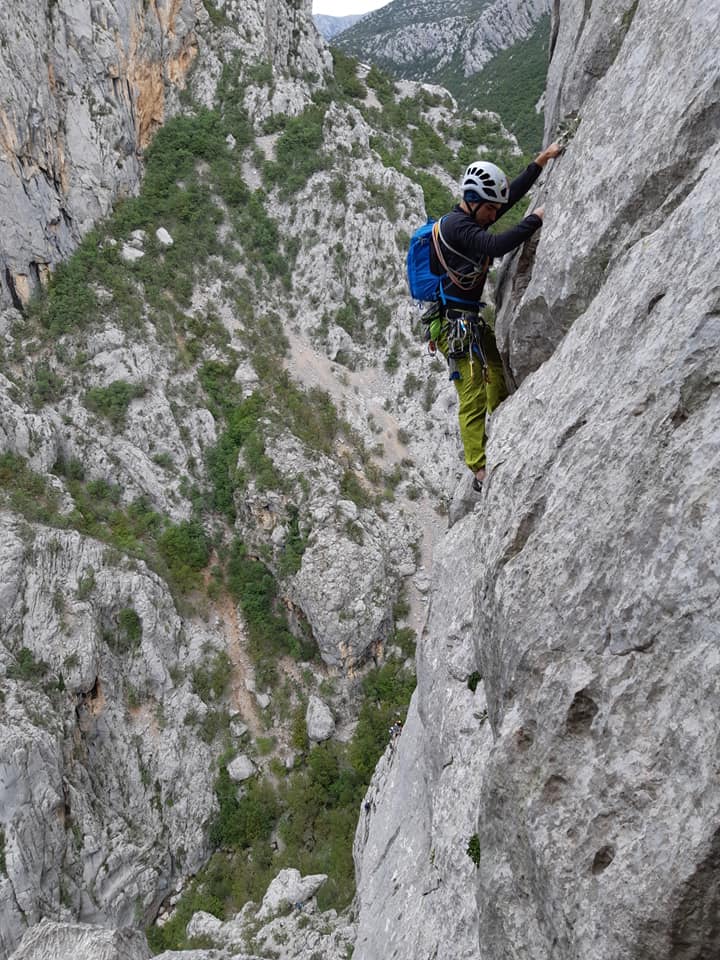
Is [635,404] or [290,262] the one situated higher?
[290,262]

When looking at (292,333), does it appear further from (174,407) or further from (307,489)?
(307,489)

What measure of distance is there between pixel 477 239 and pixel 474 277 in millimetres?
773

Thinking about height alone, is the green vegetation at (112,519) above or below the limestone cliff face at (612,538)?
above

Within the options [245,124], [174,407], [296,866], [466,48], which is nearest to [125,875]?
[296,866]

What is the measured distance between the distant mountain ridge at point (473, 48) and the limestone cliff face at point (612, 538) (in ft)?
207

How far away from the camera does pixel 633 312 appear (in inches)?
187

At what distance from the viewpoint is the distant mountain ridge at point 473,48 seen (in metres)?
76.7

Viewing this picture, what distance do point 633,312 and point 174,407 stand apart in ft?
97.8

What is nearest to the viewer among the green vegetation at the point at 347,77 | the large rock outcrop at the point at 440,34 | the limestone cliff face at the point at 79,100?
the limestone cliff face at the point at 79,100

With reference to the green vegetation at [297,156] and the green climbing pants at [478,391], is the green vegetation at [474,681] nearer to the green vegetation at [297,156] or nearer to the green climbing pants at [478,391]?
the green climbing pants at [478,391]

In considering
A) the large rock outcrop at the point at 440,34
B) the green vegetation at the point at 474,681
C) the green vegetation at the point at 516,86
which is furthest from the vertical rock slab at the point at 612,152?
the large rock outcrop at the point at 440,34

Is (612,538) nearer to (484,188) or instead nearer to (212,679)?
(484,188)

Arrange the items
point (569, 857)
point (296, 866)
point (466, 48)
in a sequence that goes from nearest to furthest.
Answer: point (569, 857) → point (296, 866) → point (466, 48)

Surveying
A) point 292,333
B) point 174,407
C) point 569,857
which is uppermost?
point 292,333
